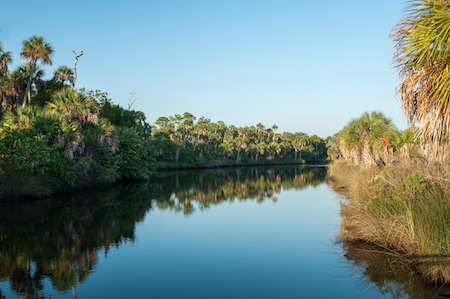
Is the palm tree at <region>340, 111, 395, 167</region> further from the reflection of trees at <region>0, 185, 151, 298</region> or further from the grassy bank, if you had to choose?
the reflection of trees at <region>0, 185, 151, 298</region>

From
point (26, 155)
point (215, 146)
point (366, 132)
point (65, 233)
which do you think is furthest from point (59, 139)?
point (215, 146)

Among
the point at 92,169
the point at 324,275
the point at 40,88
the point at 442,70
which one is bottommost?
the point at 324,275

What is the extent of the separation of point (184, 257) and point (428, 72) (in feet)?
27.1

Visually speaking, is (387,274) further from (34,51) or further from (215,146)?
(215,146)

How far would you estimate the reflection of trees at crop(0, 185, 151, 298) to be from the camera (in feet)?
26.6

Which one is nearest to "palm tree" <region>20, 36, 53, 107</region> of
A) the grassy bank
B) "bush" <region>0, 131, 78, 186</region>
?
"bush" <region>0, 131, 78, 186</region>

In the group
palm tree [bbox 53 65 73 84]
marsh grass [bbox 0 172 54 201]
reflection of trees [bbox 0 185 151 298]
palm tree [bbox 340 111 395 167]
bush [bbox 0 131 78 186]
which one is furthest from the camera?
palm tree [bbox 53 65 73 84]

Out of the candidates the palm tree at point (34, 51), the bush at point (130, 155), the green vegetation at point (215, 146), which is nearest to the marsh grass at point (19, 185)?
the bush at point (130, 155)

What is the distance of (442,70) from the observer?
7867 millimetres

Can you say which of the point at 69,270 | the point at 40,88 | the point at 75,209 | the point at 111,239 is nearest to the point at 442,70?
the point at 69,270

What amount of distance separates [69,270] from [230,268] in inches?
163

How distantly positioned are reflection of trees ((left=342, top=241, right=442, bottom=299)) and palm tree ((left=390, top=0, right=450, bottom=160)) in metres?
3.00

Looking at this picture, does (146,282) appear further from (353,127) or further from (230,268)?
(353,127)

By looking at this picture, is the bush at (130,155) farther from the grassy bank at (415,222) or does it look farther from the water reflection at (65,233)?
the grassy bank at (415,222)
